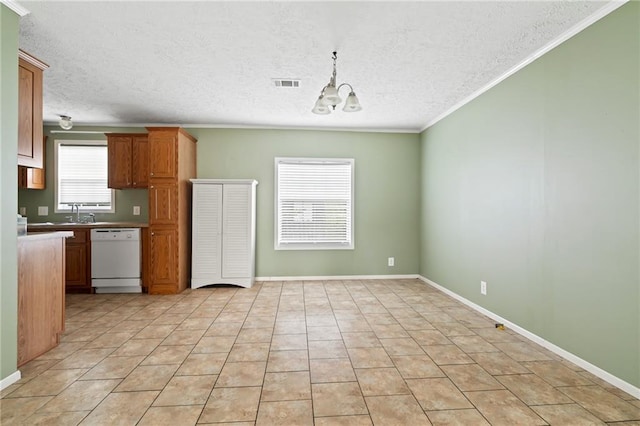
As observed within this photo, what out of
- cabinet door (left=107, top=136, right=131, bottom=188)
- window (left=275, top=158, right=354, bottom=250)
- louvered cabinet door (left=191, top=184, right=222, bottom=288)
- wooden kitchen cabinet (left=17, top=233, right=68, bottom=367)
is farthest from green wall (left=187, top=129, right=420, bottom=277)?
wooden kitchen cabinet (left=17, top=233, right=68, bottom=367)

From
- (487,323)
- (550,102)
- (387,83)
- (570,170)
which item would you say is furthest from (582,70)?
(487,323)

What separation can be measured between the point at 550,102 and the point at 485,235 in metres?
1.52

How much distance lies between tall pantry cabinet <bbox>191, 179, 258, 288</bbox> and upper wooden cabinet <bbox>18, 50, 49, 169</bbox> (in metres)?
2.29

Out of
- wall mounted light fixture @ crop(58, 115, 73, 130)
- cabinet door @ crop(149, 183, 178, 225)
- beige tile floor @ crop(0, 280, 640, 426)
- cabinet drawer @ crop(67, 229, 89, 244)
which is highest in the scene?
wall mounted light fixture @ crop(58, 115, 73, 130)

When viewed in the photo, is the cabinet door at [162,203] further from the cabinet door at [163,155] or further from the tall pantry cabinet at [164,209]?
the cabinet door at [163,155]

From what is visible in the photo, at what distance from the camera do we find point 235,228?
15.7 feet

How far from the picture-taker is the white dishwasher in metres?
4.49

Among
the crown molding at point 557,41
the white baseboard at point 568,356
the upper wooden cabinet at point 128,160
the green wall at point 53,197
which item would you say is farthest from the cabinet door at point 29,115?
the white baseboard at point 568,356

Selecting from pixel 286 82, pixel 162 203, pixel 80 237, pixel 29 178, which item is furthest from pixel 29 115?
pixel 29 178

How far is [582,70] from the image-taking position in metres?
2.39

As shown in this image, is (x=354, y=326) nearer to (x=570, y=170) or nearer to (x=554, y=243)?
(x=554, y=243)

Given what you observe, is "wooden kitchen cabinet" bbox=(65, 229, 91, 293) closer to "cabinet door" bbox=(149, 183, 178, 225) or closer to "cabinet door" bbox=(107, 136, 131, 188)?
"cabinet door" bbox=(107, 136, 131, 188)

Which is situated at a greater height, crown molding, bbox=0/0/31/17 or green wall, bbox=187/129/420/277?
crown molding, bbox=0/0/31/17

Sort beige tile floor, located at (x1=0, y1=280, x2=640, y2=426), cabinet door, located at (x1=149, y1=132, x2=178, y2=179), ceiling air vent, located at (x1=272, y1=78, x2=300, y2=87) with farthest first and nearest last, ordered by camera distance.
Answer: cabinet door, located at (x1=149, y1=132, x2=178, y2=179), ceiling air vent, located at (x1=272, y1=78, x2=300, y2=87), beige tile floor, located at (x1=0, y1=280, x2=640, y2=426)
